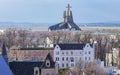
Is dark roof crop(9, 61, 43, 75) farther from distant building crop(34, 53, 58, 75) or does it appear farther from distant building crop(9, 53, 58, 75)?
distant building crop(34, 53, 58, 75)

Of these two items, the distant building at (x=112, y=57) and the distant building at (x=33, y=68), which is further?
the distant building at (x=112, y=57)

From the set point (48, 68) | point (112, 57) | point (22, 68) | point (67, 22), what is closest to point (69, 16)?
point (67, 22)

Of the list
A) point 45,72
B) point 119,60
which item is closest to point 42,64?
point 45,72

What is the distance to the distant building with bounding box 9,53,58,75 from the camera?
107 feet

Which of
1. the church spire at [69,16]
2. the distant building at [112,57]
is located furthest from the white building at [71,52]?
the church spire at [69,16]

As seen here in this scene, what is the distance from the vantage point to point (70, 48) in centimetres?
5588

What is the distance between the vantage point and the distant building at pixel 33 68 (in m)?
32.8

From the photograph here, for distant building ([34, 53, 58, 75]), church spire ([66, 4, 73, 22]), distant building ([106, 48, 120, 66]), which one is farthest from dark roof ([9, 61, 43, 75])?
church spire ([66, 4, 73, 22])

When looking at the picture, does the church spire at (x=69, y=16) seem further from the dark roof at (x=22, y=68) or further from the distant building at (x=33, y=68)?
the dark roof at (x=22, y=68)

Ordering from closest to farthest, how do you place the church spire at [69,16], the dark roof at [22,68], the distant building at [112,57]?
the dark roof at [22,68], the distant building at [112,57], the church spire at [69,16]

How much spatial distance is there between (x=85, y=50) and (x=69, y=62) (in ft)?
8.94

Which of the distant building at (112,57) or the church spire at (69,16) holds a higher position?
the church spire at (69,16)

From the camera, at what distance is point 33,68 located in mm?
32781

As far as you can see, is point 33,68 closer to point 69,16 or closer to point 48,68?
point 48,68
